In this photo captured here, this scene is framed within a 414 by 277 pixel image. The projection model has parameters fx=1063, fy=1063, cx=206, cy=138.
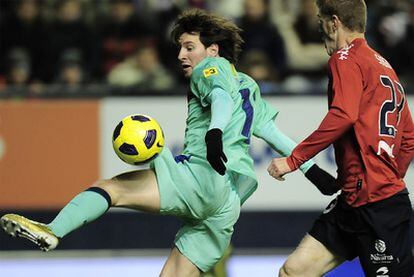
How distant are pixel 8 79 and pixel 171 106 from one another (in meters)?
1.99

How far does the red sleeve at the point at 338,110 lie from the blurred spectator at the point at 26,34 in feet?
18.5

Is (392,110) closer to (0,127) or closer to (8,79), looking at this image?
(0,127)

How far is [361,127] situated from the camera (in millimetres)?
5406

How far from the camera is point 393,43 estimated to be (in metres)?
10.6

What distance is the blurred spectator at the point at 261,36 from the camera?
34.1 feet

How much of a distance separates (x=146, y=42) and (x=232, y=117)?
4904 millimetres

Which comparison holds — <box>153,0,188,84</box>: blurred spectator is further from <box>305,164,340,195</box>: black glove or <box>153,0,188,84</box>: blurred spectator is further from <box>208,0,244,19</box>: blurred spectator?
<box>305,164,340,195</box>: black glove

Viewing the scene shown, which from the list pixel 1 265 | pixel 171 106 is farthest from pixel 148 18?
pixel 1 265

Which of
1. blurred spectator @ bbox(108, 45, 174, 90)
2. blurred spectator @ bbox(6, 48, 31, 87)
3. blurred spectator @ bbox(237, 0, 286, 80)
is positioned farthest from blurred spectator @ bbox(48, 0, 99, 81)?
blurred spectator @ bbox(237, 0, 286, 80)

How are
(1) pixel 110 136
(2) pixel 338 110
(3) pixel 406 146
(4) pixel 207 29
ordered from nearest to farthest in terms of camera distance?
1. (2) pixel 338 110
2. (3) pixel 406 146
3. (4) pixel 207 29
4. (1) pixel 110 136

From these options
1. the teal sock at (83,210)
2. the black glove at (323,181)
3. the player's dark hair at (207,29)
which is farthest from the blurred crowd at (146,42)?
the teal sock at (83,210)

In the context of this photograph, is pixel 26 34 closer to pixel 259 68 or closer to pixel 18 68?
pixel 18 68

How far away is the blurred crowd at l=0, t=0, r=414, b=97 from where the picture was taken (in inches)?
405

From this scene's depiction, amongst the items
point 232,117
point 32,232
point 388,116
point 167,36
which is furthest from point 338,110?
point 167,36
